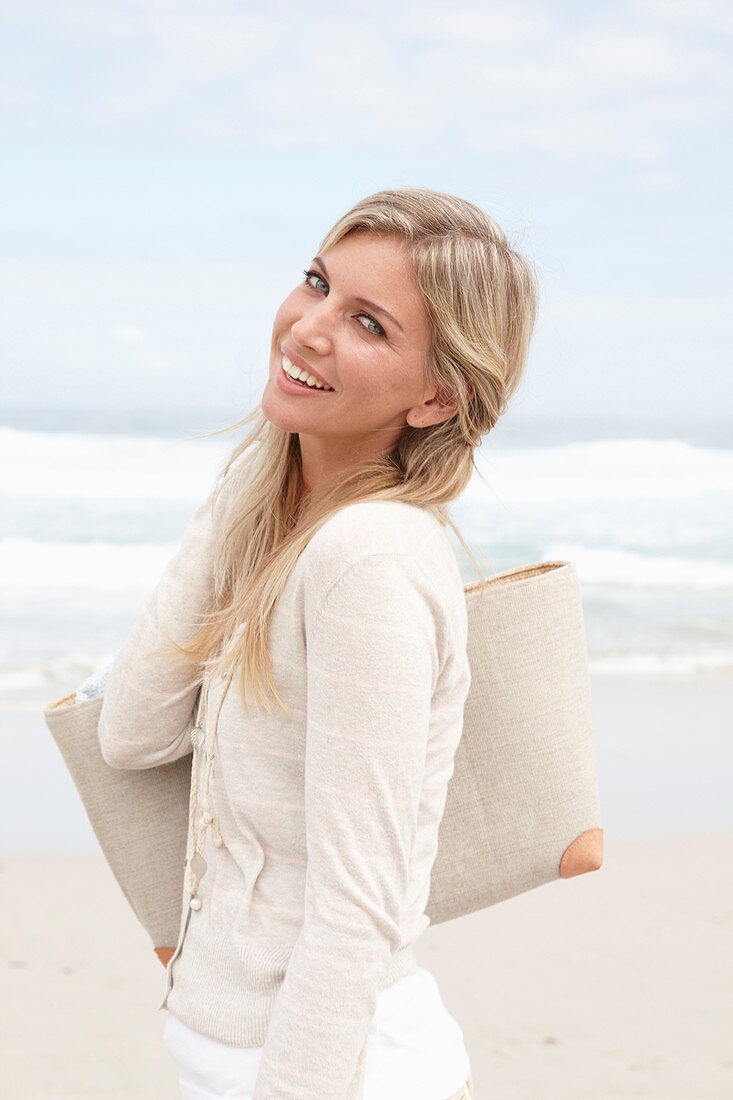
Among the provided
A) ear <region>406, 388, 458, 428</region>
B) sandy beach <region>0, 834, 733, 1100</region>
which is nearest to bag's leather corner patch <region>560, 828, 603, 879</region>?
ear <region>406, 388, 458, 428</region>

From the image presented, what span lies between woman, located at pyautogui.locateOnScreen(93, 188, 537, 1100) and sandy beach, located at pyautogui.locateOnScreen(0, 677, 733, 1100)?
2.14 meters

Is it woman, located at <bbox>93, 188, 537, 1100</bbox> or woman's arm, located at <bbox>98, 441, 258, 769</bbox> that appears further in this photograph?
woman's arm, located at <bbox>98, 441, 258, 769</bbox>

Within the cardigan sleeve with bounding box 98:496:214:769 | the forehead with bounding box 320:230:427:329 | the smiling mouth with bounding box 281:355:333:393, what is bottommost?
the cardigan sleeve with bounding box 98:496:214:769

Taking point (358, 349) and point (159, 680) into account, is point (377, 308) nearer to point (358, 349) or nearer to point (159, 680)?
point (358, 349)

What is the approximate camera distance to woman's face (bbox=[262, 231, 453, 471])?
4.56 ft

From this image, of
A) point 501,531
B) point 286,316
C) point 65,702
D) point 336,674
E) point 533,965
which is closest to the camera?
point 336,674

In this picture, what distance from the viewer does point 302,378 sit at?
56.6 inches

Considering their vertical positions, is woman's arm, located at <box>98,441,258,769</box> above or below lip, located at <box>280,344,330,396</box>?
below

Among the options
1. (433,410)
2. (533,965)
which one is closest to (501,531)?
(533,965)

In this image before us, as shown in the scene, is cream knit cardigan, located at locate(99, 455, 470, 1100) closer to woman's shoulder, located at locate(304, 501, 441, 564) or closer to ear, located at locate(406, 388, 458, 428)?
woman's shoulder, located at locate(304, 501, 441, 564)

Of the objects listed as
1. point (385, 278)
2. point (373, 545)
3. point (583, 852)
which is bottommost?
point (583, 852)

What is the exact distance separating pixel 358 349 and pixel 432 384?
0.12 metres

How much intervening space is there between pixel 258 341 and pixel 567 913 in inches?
841

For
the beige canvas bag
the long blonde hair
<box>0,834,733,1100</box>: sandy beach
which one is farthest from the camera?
<box>0,834,733,1100</box>: sandy beach
